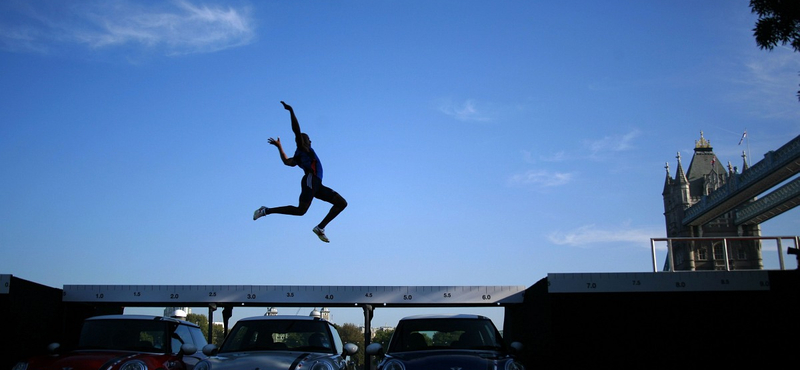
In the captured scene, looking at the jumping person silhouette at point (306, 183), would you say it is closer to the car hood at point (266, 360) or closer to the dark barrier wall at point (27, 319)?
the car hood at point (266, 360)

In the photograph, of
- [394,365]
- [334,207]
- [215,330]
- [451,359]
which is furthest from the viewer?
[215,330]

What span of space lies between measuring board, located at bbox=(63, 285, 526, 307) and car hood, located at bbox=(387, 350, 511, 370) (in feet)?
19.1

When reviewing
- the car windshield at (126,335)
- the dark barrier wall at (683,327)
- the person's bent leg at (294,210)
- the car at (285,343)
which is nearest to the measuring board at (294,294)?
the dark barrier wall at (683,327)

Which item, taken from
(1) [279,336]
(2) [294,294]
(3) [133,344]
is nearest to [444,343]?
(1) [279,336]

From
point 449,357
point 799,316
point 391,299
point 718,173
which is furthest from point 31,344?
point 718,173

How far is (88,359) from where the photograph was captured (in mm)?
10016

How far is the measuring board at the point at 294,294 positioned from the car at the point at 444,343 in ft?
16.0

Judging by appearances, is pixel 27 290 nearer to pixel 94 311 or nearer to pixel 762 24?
pixel 94 311

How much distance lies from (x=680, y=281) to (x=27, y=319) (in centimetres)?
1233

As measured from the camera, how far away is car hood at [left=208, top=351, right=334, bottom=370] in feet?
28.8

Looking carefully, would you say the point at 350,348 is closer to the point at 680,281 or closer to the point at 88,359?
the point at 88,359

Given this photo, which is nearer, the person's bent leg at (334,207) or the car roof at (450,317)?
the person's bent leg at (334,207)

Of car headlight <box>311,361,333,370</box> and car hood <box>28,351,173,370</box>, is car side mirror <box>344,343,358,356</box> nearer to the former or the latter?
car headlight <box>311,361,333,370</box>

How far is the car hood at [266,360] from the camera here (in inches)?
346
